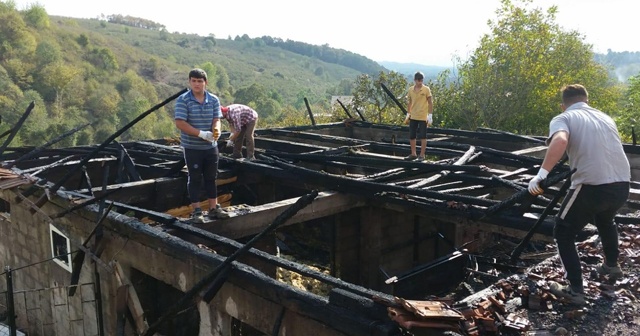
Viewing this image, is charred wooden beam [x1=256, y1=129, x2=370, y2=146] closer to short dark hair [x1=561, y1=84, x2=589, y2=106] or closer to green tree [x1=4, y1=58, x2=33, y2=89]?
short dark hair [x1=561, y1=84, x2=589, y2=106]

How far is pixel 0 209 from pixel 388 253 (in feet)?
25.1

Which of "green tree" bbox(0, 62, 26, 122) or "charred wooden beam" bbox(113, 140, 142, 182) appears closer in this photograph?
"charred wooden beam" bbox(113, 140, 142, 182)

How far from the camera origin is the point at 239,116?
9.28 m

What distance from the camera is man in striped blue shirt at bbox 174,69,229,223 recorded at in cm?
626

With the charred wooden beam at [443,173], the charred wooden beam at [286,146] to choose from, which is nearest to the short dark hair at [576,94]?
the charred wooden beam at [443,173]

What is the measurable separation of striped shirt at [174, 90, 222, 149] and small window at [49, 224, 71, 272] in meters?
2.73

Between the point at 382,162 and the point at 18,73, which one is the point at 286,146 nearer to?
the point at 382,162

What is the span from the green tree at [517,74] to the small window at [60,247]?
24314 millimetres

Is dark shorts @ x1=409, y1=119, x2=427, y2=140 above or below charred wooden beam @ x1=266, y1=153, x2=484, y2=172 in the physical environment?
above

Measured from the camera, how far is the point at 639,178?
11359mm

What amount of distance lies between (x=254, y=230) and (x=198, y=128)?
1.77 metres

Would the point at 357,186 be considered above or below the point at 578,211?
below

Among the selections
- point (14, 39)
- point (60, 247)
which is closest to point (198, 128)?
point (60, 247)

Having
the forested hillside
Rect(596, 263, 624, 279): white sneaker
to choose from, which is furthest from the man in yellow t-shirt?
the forested hillside
